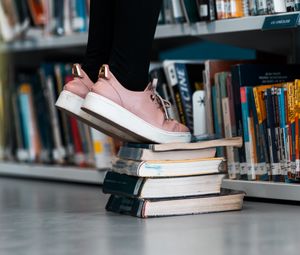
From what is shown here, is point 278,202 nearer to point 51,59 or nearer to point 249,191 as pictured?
point 249,191

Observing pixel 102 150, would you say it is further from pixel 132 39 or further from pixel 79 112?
pixel 132 39

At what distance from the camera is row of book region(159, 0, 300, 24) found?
203 centimetres

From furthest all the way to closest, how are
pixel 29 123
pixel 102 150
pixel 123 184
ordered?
pixel 29 123 → pixel 102 150 → pixel 123 184

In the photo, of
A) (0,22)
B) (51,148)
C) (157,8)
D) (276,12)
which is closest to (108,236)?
(157,8)

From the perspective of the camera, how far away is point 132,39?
1789mm

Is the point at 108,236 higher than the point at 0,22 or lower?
lower

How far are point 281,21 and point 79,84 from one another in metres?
0.54

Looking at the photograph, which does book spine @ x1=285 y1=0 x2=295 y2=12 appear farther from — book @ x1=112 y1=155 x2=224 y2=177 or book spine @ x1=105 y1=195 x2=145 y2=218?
book spine @ x1=105 y1=195 x2=145 y2=218

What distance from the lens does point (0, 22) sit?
3.30 m

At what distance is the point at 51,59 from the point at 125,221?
176cm

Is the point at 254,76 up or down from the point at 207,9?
down

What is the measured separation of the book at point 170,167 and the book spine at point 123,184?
2 centimetres

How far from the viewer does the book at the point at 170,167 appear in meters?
1.81

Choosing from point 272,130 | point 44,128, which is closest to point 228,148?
point 272,130
